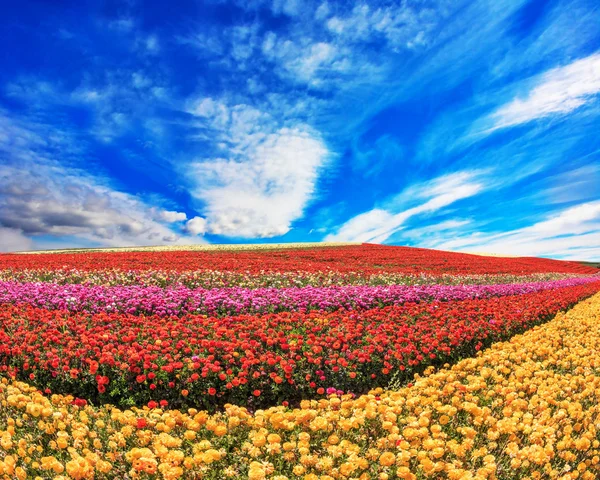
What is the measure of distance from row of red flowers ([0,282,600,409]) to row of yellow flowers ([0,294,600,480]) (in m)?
1.07

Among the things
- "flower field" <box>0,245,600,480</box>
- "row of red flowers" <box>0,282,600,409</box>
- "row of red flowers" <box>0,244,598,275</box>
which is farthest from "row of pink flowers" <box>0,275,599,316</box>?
"row of red flowers" <box>0,244,598,275</box>

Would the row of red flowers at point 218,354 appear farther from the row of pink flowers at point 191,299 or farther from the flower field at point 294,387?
the row of pink flowers at point 191,299

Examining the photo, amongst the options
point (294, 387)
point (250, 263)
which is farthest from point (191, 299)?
point (250, 263)

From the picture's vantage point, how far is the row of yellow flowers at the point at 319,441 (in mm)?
3281

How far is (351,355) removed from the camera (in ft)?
22.3

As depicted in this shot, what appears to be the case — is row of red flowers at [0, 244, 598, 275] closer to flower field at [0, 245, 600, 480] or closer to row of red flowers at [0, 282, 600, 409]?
flower field at [0, 245, 600, 480]

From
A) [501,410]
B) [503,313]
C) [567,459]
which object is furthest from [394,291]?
[567,459]

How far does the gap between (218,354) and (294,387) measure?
4.47 feet

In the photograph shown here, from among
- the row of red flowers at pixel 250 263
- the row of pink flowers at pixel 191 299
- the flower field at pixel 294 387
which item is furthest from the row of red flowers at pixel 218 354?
the row of red flowers at pixel 250 263

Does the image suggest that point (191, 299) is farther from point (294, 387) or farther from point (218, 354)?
point (294, 387)

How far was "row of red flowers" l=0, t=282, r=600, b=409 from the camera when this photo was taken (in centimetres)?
608

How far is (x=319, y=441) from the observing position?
12.7 feet

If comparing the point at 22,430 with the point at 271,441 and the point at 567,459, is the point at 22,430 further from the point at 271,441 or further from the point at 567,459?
the point at 567,459

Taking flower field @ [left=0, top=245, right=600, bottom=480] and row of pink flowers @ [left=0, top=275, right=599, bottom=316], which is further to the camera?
row of pink flowers @ [left=0, top=275, right=599, bottom=316]
